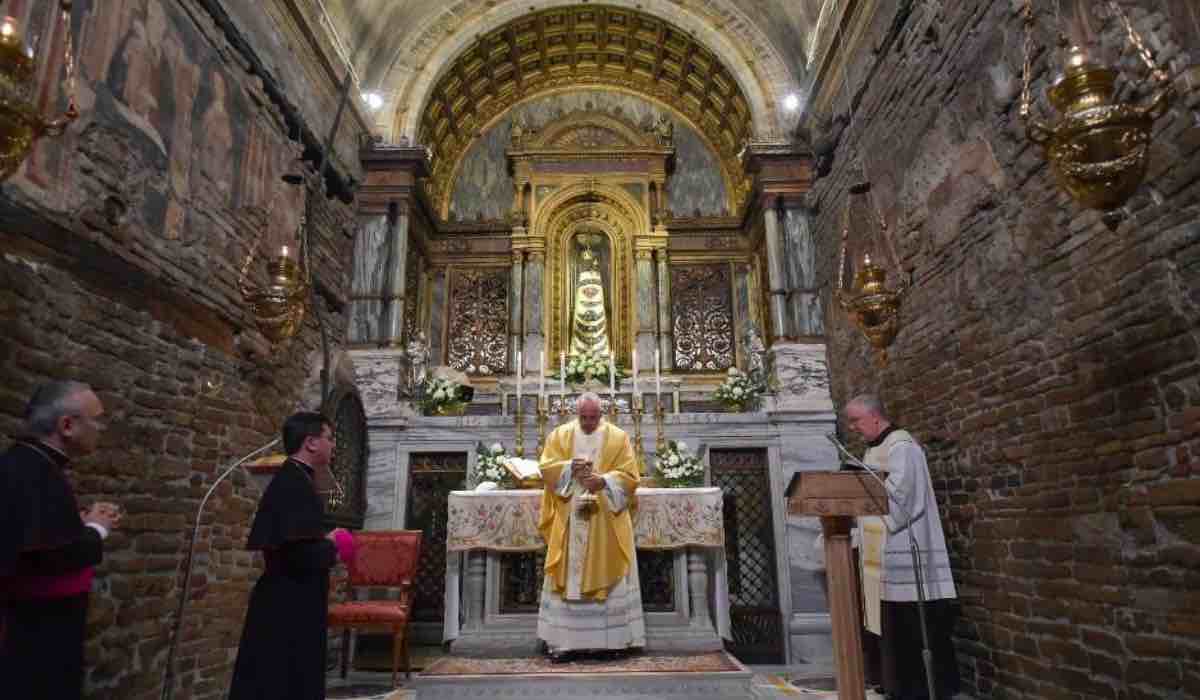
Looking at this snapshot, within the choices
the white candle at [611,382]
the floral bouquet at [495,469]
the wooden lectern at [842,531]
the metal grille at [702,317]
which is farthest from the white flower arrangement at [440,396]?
the wooden lectern at [842,531]

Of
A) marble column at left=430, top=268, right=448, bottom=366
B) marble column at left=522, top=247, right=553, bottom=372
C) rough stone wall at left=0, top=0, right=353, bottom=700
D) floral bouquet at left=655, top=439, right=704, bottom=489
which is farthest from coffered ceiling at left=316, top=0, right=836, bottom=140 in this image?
floral bouquet at left=655, top=439, right=704, bottom=489

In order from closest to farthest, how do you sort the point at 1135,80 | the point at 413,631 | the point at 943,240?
the point at 1135,80 < the point at 943,240 < the point at 413,631

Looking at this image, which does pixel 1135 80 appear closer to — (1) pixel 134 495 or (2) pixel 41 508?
(2) pixel 41 508

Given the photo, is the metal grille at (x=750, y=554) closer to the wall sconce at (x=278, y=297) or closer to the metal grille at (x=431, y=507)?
the metal grille at (x=431, y=507)

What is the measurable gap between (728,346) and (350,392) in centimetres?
559

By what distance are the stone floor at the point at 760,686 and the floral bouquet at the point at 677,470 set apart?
178 centimetres

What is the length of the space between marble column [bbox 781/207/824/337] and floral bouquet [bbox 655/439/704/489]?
2.77 m

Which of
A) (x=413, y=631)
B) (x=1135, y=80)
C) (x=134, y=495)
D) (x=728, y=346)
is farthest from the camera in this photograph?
(x=728, y=346)

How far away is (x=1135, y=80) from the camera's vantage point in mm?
3740

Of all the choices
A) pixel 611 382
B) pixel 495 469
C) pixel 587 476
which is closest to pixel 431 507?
pixel 495 469

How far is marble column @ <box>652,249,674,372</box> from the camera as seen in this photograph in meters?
10.8

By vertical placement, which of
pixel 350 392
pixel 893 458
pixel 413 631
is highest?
pixel 350 392

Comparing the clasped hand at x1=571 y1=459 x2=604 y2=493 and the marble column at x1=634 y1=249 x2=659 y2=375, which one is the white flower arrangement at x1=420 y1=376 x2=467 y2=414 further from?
the clasped hand at x1=571 y1=459 x2=604 y2=493

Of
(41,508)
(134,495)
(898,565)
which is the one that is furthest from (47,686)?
(898,565)
